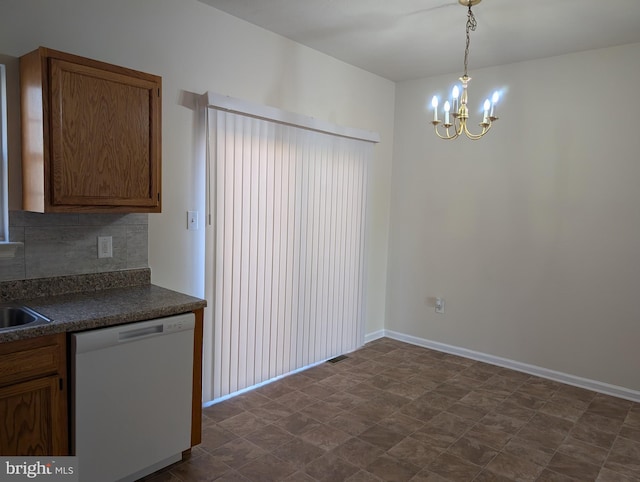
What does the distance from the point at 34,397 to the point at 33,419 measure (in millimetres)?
90

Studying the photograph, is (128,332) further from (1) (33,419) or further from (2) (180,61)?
(2) (180,61)

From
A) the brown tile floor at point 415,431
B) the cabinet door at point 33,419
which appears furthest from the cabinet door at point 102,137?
the brown tile floor at point 415,431

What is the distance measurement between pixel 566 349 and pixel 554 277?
1.95 ft

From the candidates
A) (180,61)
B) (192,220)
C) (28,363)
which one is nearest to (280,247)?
(192,220)

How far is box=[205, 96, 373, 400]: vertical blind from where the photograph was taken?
3.06 meters

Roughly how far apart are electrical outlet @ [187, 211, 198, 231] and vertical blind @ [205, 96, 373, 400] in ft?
0.36

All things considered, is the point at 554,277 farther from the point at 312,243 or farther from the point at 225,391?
the point at 225,391

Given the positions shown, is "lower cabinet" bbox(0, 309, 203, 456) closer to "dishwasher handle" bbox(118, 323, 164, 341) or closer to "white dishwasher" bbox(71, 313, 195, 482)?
"white dishwasher" bbox(71, 313, 195, 482)

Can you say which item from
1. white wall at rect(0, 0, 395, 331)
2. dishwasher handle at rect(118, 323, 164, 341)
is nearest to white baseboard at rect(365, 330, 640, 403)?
white wall at rect(0, 0, 395, 331)

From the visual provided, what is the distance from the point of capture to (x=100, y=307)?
83.7 inches

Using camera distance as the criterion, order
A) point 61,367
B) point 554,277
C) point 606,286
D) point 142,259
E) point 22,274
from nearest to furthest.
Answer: point 61,367, point 22,274, point 142,259, point 606,286, point 554,277

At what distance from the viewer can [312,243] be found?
3.77m

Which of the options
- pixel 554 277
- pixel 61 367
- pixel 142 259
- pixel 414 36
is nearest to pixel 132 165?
pixel 142 259

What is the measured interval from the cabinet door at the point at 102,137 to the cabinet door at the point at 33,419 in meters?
0.82
